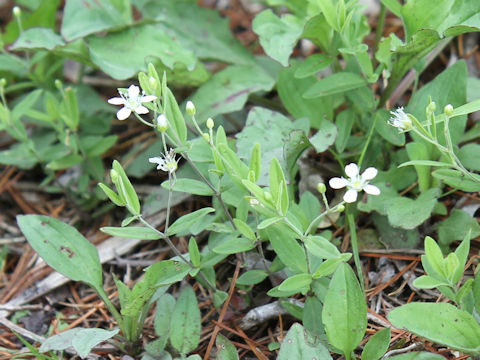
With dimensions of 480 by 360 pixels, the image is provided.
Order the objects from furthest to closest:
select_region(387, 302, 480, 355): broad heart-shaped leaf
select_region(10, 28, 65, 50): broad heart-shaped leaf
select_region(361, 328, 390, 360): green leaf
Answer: select_region(10, 28, 65, 50): broad heart-shaped leaf
select_region(361, 328, 390, 360): green leaf
select_region(387, 302, 480, 355): broad heart-shaped leaf

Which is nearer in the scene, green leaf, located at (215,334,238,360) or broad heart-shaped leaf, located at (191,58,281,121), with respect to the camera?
green leaf, located at (215,334,238,360)

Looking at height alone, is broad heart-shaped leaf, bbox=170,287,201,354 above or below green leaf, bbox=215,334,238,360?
above

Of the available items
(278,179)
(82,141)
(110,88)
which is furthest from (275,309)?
(110,88)

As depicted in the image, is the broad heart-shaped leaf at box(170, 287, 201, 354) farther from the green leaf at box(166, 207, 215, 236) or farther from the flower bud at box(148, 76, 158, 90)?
the flower bud at box(148, 76, 158, 90)

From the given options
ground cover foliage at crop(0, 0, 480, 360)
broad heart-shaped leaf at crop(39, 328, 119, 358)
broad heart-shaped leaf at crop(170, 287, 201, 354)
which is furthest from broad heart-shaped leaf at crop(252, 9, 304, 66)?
broad heart-shaped leaf at crop(39, 328, 119, 358)

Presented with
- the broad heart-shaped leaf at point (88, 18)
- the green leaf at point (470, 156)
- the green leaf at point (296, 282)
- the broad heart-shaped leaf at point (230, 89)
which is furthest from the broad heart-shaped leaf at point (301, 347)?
the broad heart-shaped leaf at point (88, 18)

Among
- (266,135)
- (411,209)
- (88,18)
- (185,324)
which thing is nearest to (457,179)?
(411,209)

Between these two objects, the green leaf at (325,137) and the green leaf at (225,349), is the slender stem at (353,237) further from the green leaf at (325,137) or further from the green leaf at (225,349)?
the green leaf at (225,349)
